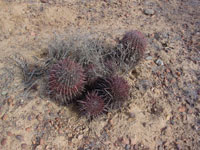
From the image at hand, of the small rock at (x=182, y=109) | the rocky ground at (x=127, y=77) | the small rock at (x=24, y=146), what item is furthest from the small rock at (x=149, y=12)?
the small rock at (x=24, y=146)

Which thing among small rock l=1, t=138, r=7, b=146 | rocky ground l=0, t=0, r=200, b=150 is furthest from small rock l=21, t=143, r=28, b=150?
small rock l=1, t=138, r=7, b=146

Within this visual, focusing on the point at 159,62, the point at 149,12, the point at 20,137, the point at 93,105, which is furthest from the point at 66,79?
the point at 149,12

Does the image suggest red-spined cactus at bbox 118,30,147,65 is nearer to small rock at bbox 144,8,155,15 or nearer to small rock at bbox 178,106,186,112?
small rock at bbox 178,106,186,112

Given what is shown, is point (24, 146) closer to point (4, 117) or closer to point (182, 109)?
point (4, 117)

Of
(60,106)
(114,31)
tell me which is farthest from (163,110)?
(114,31)

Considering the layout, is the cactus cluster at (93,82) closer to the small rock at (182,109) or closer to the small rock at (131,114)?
the small rock at (131,114)

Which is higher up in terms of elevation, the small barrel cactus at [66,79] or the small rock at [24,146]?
the small barrel cactus at [66,79]

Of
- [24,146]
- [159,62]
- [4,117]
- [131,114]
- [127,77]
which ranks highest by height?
[159,62]
